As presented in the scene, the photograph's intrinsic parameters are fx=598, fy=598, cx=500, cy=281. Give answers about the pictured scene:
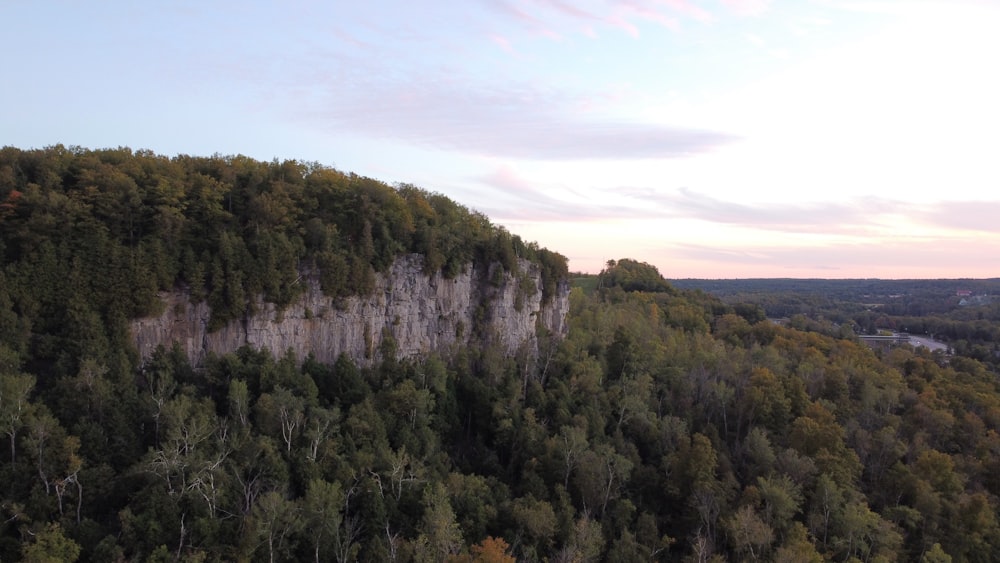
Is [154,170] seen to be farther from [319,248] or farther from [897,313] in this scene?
[897,313]

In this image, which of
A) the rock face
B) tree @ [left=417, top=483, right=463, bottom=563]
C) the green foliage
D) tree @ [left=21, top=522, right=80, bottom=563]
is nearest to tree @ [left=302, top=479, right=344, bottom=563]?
tree @ [left=417, top=483, right=463, bottom=563]

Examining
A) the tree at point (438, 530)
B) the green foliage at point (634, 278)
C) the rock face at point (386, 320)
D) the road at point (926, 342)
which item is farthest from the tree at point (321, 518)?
the road at point (926, 342)

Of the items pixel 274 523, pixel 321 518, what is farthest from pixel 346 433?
pixel 274 523

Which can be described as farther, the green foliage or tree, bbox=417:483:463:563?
the green foliage

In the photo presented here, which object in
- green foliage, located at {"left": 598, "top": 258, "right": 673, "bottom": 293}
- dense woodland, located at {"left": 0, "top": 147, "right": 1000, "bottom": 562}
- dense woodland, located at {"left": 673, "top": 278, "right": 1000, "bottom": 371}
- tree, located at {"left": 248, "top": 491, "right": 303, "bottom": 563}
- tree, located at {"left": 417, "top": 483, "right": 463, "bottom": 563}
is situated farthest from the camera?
green foliage, located at {"left": 598, "top": 258, "right": 673, "bottom": 293}

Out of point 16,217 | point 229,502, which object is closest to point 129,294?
point 16,217

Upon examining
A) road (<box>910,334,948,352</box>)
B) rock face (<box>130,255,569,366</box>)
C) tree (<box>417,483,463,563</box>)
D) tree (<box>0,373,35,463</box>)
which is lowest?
tree (<box>417,483,463,563</box>)

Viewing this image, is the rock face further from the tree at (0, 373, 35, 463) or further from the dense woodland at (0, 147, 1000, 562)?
the tree at (0, 373, 35, 463)
